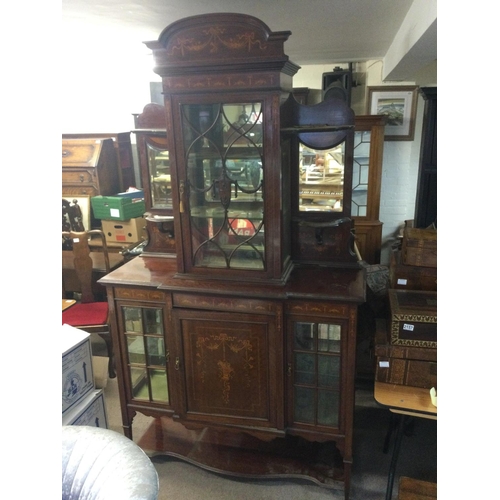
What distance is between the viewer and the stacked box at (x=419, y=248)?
6.69ft

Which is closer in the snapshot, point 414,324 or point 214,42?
point 214,42

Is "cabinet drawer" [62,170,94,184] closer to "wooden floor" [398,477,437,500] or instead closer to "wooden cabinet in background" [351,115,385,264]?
"wooden cabinet in background" [351,115,385,264]

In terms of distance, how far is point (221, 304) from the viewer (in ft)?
6.08

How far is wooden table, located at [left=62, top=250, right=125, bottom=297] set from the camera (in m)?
3.45

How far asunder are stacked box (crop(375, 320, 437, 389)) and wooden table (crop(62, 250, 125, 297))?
2.26 meters

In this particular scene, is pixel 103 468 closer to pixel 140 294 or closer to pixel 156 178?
pixel 140 294

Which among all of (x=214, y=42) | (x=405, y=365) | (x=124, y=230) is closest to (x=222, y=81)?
(x=214, y=42)

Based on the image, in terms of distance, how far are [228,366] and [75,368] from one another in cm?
72

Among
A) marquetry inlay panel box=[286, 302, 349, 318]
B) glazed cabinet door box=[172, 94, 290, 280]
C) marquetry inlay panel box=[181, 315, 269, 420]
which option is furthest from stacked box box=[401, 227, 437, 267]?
marquetry inlay panel box=[181, 315, 269, 420]

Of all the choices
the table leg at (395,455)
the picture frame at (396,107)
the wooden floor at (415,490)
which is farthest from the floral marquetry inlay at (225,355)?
the picture frame at (396,107)

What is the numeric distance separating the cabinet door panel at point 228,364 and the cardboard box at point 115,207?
181cm
